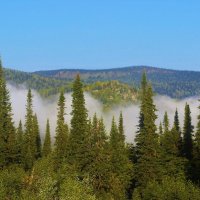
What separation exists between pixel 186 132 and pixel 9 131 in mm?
40264

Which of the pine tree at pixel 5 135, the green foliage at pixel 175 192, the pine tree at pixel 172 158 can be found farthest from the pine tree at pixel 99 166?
the pine tree at pixel 5 135

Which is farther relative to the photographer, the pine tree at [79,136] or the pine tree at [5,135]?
the pine tree at [5,135]

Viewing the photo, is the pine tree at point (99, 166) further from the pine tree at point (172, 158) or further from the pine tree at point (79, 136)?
the pine tree at point (172, 158)

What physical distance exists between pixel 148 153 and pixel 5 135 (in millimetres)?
37478

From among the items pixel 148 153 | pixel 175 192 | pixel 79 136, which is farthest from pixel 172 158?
pixel 175 192

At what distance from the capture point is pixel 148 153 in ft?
342

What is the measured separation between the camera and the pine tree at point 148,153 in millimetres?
102188

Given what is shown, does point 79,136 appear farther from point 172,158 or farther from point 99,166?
point 172,158

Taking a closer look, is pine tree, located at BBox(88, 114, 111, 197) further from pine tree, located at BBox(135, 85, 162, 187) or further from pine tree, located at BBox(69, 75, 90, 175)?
pine tree, located at BBox(135, 85, 162, 187)

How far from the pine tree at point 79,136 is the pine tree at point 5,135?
63.4 ft

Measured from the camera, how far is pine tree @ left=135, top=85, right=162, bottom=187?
102 meters

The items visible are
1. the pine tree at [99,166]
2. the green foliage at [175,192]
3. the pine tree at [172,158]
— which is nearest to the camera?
the green foliage at [175,192]

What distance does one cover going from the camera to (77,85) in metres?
112

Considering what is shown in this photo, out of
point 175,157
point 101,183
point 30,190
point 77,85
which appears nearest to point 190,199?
point 30,190
